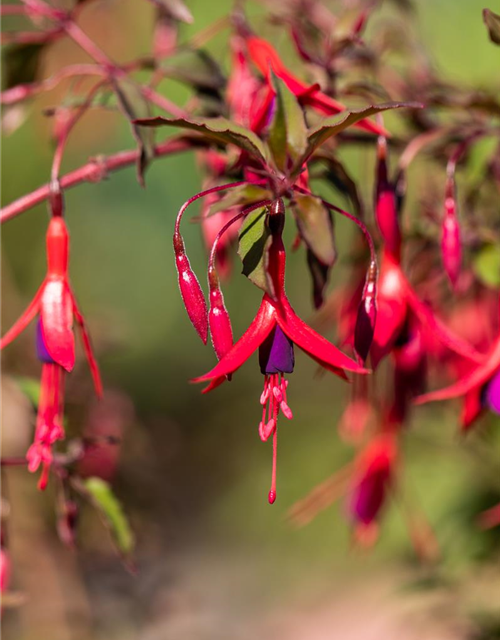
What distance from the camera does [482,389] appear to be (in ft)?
1.84

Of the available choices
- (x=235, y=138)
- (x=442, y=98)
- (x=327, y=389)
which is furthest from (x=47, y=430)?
(x=327, y=389)

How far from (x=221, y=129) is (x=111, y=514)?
0.35 meters

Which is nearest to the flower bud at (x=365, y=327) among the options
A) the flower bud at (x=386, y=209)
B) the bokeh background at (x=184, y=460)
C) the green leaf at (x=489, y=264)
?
the flower bud at (x=386, y=209)

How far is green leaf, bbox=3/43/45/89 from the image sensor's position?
0.70m

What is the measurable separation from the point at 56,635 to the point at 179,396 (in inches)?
37.1

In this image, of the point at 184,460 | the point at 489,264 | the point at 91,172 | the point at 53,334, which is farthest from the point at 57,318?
the point at 184,460

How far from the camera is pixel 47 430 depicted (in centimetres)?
50

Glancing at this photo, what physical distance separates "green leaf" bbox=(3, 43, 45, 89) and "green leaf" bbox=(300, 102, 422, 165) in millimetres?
371

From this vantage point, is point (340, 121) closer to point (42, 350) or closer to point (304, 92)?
point (304, 92)

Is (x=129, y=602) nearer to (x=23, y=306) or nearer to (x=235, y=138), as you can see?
(x=23, y=306)

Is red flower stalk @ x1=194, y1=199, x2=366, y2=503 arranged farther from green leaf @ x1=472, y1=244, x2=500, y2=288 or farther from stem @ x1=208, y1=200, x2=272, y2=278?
green leaf @ x1=472, y1=244, x2=500, y2=288

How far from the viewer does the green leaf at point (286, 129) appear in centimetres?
44

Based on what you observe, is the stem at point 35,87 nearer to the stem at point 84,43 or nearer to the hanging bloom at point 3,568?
the stem at point 84,43

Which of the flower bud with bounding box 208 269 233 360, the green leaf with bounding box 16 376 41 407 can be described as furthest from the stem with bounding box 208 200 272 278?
the green leaf with bounding box 16 376 41 407
